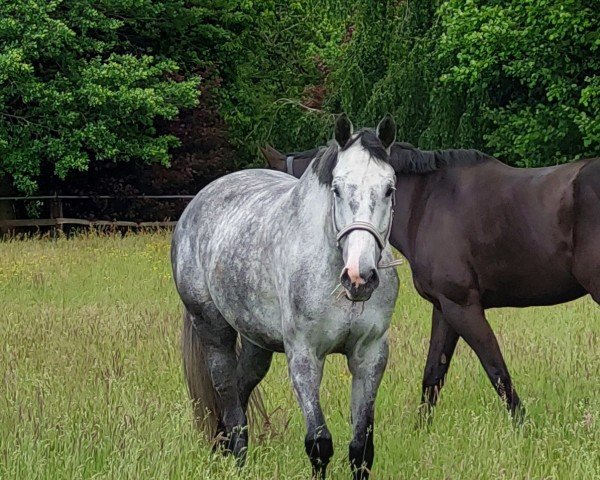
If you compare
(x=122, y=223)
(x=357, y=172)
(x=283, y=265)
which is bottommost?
(x=122, y=223)

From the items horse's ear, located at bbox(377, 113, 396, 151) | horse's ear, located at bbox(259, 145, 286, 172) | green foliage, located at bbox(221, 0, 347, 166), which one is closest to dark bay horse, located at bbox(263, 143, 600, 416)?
horse's ear, located at bbox(377, 113, 396, 151)

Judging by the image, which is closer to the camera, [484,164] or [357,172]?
[357,172]

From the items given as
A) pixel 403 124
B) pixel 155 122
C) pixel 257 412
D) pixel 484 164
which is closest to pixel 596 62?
pixel 403 124

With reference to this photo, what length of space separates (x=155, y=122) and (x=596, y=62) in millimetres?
10478

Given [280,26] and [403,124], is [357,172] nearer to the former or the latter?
[403,124]

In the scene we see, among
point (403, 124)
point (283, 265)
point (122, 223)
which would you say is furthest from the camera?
point (122, 223)

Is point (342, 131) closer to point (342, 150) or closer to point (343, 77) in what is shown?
point (342, 150)

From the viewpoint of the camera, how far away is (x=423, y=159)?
5.95 metres

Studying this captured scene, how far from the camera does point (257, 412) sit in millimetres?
5625

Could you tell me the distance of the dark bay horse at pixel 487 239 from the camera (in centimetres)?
583

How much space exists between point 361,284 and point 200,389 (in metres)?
2.03

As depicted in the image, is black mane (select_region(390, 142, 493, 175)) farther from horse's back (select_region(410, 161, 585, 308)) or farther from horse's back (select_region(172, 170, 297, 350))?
horse's back (select_region(172, 170, 297, 350))

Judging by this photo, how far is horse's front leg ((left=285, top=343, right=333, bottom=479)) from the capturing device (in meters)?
4.16

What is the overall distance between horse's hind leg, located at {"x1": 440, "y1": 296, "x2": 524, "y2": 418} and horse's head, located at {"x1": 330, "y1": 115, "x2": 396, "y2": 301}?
6.73 feet
